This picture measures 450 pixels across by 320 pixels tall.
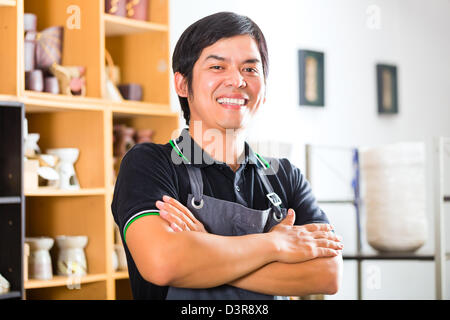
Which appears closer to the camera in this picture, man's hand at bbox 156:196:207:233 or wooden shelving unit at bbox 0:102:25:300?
man's hand at bbox 156:196:207:233

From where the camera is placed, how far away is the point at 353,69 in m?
3.82

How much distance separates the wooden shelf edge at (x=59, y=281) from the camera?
2.53 m

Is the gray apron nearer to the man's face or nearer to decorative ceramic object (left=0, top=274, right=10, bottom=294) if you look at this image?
the man's face

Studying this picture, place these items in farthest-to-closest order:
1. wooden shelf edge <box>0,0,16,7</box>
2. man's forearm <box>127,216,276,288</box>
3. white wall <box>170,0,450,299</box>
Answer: white wall <box>170,0,450,299</box> → wooden shelf edge <box>0,0,16,7</box> → man's forearm <box>127,216,276,288</box>

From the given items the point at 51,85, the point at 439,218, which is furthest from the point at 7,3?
the point at 439,218

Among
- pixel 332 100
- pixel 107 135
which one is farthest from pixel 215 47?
pixel 332 100

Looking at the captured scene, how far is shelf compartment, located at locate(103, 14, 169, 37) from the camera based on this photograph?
113 inches

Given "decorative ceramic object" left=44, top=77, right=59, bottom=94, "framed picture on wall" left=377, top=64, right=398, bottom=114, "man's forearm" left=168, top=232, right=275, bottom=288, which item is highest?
"framed picture on wall" left=377, top=64, right=398, bottom=114

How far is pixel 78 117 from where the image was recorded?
9.29 feet

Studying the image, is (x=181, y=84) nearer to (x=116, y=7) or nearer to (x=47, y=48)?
(x=47, y=48)

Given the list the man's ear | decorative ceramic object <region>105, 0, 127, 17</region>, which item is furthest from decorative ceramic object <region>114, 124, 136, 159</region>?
the man's ear
